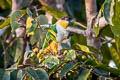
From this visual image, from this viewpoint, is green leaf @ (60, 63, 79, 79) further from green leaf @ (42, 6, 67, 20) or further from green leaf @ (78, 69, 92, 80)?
green leaf @ (42, 6, 67, 20)

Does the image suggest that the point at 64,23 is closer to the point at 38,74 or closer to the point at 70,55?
the point at 70,55

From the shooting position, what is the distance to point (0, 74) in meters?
0.89

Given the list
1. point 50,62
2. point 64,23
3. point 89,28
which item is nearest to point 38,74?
point 50,62

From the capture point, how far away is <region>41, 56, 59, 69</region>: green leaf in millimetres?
892

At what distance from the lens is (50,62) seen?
892mm

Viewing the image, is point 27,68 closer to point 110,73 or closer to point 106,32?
point 110,73

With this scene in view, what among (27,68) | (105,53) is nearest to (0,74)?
(27,68)

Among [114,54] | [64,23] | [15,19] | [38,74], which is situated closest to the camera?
[38,74]

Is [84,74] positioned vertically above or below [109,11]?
below

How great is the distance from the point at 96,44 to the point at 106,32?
17.0 inches

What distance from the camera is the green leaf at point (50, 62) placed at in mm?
892

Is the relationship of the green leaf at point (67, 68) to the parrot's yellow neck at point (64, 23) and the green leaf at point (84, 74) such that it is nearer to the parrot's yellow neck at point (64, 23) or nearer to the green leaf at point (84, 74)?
the green leaf at point (84, 74)

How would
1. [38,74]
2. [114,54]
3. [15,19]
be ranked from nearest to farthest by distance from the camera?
[38,74] → [15,19] → [114,54]

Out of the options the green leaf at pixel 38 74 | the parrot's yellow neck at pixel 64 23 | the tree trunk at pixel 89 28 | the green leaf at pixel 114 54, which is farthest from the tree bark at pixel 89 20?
the green leaf at pixel 114 54
